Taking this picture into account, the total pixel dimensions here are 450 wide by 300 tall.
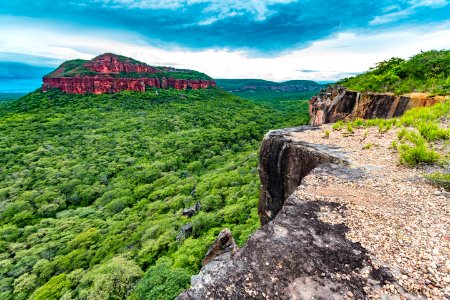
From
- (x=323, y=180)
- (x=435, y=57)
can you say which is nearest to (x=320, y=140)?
(x=323, y=180)

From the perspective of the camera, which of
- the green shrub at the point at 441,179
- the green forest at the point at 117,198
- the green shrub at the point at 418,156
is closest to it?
the green shrub at the point at 441,179

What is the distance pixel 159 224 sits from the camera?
3075 centimetres

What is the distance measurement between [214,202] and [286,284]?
97.1 feet

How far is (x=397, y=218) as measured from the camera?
5.13m

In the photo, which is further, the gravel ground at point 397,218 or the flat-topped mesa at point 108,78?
the flat-topped mesa at point 108,78

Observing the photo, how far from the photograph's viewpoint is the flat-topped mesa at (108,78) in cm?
10506

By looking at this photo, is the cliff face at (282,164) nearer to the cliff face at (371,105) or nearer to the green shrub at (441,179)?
the green shrub at (441,179)

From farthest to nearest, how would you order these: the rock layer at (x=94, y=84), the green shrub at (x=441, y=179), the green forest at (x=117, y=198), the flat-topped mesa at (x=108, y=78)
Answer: the flat-topped mesa at (x=108, y=78)
the rock layer at (x=94, y=84)
the green forest at (x=117, y=198)
the green shrub at (x=441, y=179)

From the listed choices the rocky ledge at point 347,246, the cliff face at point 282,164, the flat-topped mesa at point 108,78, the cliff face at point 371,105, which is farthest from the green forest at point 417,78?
the flat-topped mesa at point 108,78

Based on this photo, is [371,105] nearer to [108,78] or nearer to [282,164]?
[282,164]

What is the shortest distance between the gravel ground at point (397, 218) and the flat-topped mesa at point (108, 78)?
116 m

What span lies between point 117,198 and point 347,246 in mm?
41573

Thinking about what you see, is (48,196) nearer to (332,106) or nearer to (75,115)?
(332,106)

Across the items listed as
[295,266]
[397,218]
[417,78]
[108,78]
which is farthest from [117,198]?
[108,78]
